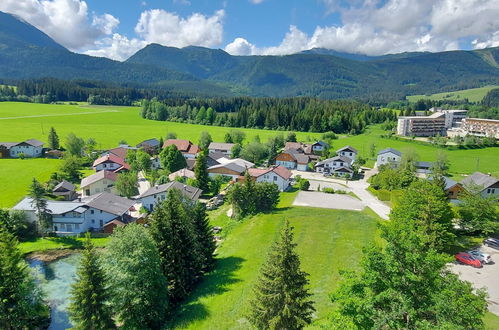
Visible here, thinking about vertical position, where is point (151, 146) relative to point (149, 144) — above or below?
below

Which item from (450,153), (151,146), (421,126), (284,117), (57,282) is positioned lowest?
(57,282)

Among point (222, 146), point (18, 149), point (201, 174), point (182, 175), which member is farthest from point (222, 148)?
point (18, 149)

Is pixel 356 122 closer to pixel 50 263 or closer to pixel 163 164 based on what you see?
pixel 163 164

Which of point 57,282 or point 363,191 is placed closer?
point 57,282

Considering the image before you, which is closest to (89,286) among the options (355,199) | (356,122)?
(355,199)

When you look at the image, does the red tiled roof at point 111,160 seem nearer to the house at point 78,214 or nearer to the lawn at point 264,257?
the house at point 78,214

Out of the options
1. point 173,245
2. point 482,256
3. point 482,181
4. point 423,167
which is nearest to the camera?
point 173,245

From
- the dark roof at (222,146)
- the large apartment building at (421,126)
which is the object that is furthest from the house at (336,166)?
the large apartment building at (421,126)

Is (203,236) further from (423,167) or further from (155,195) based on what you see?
(423,167)

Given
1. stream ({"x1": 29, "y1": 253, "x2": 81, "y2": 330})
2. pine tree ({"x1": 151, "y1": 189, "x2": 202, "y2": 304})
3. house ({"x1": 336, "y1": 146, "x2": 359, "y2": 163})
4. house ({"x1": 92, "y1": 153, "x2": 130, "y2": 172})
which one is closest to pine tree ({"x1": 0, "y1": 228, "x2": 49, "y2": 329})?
stream ({"x1": 29, "y1": 253, "x2": 81, "y2": 330})
